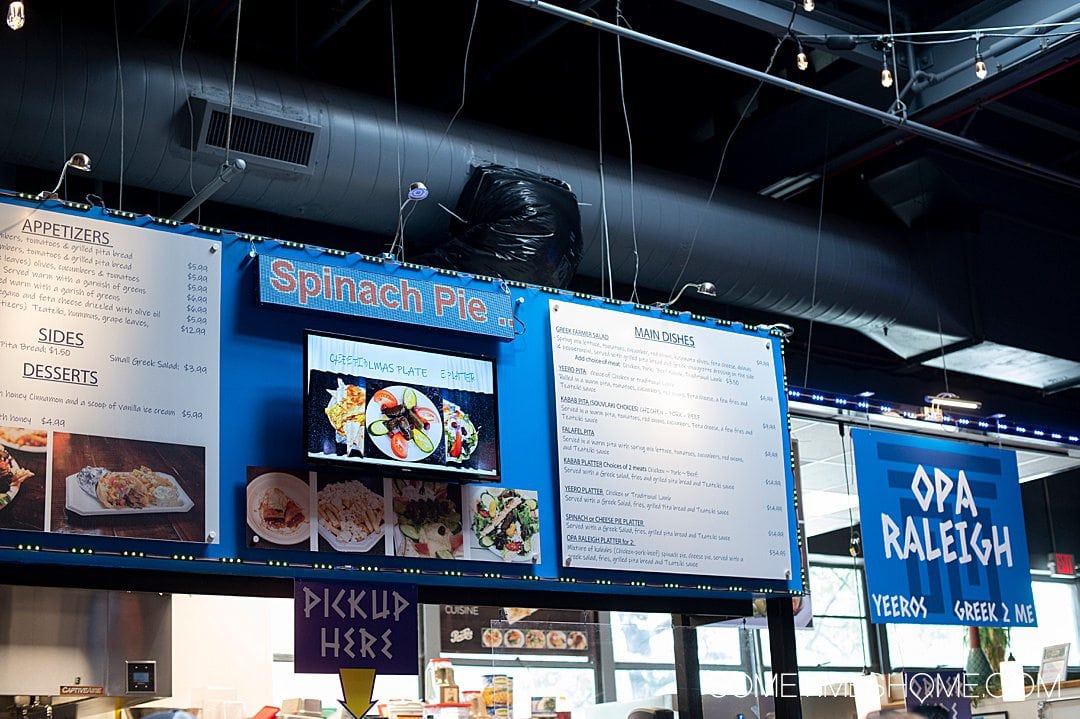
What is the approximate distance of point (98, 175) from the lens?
6539mm

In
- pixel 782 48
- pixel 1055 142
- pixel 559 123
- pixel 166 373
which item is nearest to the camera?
pixel 166 373

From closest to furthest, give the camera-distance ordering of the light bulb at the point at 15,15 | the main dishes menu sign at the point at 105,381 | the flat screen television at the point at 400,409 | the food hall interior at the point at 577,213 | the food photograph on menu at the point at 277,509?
the light bulb at the point at 15,15 < the main dishes menu sign at the point at 105,381 < the food photograph on menu at the point at 277,509 < the flat screen television at the point at 400,409 < the food hall interior at the point at 577,213

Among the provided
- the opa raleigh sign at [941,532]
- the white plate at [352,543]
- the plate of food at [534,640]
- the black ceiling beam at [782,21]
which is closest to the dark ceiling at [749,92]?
the black ceiling beam at [782,21]

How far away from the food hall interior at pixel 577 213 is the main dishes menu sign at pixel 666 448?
0.57 feet

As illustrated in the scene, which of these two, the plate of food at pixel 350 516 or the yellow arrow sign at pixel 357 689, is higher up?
the plate of food at pixel 350 516

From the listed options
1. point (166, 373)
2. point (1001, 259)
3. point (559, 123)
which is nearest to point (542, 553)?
point (166, 373)

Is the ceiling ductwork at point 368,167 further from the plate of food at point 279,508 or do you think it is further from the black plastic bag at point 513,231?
the plate of food at point 279,508

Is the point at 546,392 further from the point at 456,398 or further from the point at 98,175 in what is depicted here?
the point at 98,175

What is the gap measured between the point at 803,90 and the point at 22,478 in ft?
13.3

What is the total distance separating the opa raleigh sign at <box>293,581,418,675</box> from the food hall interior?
12cm

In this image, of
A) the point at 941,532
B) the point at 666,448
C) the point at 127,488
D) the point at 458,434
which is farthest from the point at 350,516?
the point at 941,532

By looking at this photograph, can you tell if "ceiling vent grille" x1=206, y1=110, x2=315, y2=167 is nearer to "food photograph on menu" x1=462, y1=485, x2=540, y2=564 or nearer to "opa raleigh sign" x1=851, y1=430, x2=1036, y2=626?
"food photograph on menu" x1=462, y1=485, x2=540, y2=564

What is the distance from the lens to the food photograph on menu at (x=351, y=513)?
539 cm

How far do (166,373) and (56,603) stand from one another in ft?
6.20
